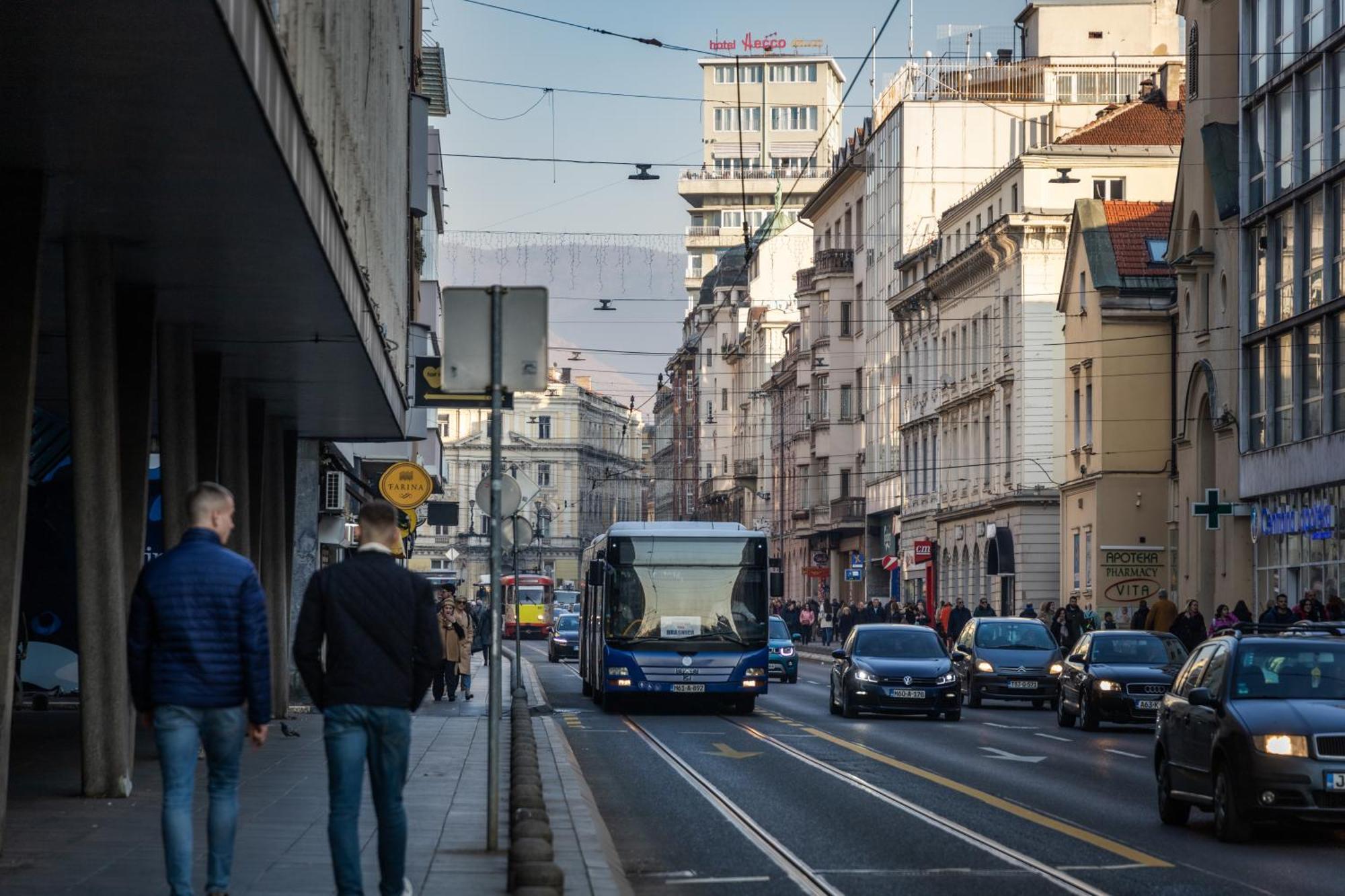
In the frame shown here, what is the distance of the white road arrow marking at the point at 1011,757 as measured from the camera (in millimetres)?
23734

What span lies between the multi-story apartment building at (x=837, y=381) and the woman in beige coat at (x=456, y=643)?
176 feet

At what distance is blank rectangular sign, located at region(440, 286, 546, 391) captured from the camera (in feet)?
42.5

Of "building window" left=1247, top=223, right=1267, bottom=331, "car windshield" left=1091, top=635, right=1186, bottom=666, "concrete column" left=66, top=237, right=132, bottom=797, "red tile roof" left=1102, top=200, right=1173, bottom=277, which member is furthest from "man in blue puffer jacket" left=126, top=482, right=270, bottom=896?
"red tile roof" left=1102, top=200, right=1173, bottom=277

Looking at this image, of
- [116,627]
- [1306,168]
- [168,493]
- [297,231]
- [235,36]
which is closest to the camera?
[235,36]

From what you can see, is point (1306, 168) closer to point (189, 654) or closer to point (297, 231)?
point (297, 231)

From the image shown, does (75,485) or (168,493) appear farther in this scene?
(168,493)

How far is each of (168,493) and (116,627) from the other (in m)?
3.26

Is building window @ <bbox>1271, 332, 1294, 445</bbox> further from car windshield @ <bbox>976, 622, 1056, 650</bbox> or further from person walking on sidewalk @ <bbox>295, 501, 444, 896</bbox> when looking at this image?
person walking on sidewalk @ <bbox>295, 501, 444, 896</bbox>

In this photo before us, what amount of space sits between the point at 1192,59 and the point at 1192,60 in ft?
0.05

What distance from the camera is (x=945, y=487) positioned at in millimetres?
76812

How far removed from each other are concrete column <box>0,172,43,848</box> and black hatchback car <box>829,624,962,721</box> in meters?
20.5

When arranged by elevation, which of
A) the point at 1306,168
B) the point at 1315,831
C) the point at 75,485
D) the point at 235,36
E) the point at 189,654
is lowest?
the point at 1315,831

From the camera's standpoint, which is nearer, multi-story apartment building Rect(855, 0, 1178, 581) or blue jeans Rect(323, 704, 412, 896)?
blue jeans Rect(323, 704, 412, 896)

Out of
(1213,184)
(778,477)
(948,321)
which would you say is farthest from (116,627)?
(778,477)
